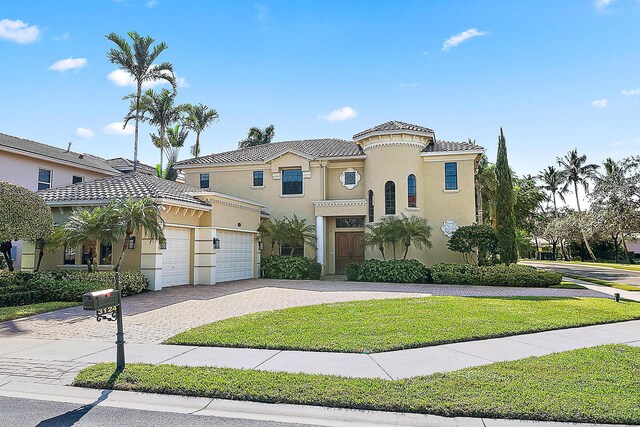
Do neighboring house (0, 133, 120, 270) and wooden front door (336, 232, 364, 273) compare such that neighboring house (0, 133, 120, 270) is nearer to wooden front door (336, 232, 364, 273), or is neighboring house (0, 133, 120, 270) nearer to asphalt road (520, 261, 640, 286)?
wooden front door (336, 232, 364, 273)

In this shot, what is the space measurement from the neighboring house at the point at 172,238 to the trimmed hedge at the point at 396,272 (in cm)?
626

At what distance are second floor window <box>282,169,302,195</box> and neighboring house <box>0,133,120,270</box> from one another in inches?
528

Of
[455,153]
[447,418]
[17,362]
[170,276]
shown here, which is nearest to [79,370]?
[17,362]

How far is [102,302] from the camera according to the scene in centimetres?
590

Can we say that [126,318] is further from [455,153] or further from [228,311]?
[455,153]

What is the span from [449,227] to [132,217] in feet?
52.3

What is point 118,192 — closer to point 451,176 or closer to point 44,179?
point 44,179

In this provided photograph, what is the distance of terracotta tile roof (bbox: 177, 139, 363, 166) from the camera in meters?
24.1

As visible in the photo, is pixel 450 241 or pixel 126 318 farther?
pixel 450 241

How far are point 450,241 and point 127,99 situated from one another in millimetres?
22651

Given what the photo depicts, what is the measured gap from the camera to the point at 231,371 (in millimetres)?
6039

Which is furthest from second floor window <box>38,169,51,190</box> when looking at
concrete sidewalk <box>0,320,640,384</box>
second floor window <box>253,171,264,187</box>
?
concrete sidewalk <box>0,320,640,384</box>

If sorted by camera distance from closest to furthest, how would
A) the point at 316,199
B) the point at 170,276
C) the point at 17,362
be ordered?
the point at 17,362 < the point at 170,276 < the point at 316,199

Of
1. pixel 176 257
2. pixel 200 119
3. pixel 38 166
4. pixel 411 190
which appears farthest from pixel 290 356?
pixel 200 119
